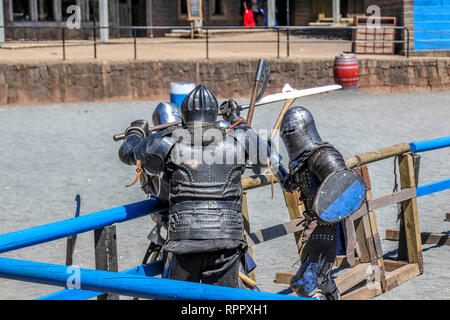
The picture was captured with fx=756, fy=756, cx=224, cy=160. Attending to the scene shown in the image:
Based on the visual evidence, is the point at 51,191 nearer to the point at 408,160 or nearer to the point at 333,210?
the point at 408,160

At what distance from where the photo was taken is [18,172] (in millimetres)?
9062

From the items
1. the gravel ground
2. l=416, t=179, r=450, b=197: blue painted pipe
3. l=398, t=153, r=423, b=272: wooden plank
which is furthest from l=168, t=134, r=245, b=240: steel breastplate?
l=416, t=179, r=450, b=197: blue painted pipe

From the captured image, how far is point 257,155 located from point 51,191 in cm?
490

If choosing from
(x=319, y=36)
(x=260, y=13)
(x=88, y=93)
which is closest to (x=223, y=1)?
(x=260, y=13)

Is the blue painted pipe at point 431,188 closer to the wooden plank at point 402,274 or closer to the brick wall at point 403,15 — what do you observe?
the wooden plank at point 402,274

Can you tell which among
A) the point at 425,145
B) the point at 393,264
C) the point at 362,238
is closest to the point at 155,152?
the point at 362,238

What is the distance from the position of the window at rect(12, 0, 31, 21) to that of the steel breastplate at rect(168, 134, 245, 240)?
63.7ft

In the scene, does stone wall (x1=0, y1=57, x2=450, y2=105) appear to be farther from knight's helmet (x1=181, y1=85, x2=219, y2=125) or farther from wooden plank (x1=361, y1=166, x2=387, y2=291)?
knight's helmet (x1=181, y1=85, x2=219, y2=125)

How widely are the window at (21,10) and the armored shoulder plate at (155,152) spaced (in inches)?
759

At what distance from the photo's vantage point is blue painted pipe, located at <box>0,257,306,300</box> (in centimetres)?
236

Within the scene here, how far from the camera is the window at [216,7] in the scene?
24.8 metres

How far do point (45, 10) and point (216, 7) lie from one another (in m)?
5.80

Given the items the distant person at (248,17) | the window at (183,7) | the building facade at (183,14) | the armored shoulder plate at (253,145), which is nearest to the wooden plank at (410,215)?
the armored shoulder plate at (253,145)

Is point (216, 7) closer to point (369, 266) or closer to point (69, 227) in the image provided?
point (369, 266)
